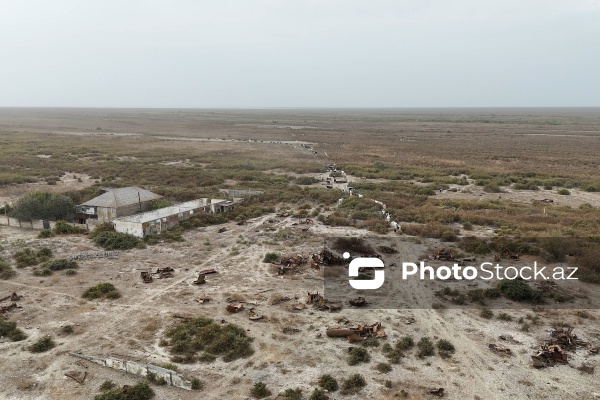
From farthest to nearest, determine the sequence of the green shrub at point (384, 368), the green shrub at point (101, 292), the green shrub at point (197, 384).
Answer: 1. the green shrub at point (101, 292)
2. the green shrub at point (384, 368)
3. the green shrub at point (197, 384)

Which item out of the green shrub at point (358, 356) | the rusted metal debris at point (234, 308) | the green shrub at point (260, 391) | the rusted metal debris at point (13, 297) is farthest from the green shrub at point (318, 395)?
the rusted metal debris at point (13, 297)

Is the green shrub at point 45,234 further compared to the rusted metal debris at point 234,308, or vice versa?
the green shrub at point 45,234

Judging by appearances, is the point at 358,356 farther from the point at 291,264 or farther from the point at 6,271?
the point at 6,271

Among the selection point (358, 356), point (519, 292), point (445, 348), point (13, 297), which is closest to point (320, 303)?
point (358, 356)

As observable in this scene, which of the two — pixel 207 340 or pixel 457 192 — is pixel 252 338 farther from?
pixel 457 192

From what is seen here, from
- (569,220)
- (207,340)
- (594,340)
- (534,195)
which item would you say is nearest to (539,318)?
(594,340)

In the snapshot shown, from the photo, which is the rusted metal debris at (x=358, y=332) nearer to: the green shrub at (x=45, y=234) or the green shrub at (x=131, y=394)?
the green shrub at (x=131, y=394)

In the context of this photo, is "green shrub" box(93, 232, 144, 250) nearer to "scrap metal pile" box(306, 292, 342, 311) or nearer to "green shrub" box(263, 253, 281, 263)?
"green shrub" box(263, 253, 281, 263)
